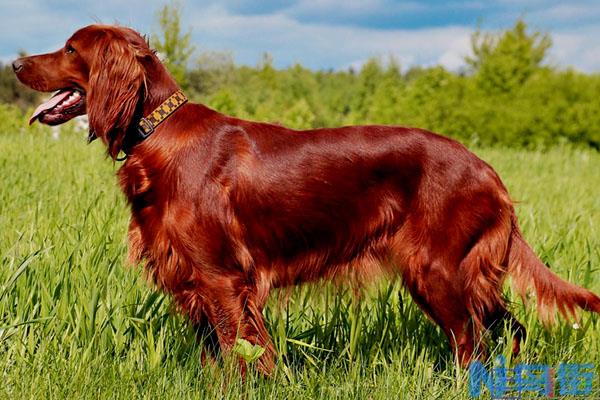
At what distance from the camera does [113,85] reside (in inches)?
93.2

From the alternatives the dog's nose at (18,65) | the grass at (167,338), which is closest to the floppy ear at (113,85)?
the dog's nose at (18,65)

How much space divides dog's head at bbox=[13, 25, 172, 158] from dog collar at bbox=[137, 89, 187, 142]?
5 centimetres

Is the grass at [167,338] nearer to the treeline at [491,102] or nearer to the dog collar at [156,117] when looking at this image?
the dog collar at [156,117]

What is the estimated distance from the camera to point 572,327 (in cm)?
280

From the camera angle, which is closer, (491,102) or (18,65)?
(18,65)

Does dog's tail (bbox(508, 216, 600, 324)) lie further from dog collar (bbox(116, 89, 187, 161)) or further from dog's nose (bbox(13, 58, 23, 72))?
dog's nose (bbox(13, 58, 23, 72))

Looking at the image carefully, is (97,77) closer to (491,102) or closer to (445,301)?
(445,301)

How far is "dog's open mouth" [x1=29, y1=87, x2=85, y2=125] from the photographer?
2.45 m

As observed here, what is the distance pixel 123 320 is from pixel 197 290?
44 cm

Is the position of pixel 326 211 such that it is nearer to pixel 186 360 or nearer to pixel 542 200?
pixel 186 360

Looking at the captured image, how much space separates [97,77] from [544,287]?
193 centimetres

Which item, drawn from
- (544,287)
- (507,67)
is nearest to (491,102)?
(507,67)

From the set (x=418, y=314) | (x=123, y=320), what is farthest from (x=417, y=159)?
(x=123, y=320)

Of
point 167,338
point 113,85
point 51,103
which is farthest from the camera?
point 167,338
